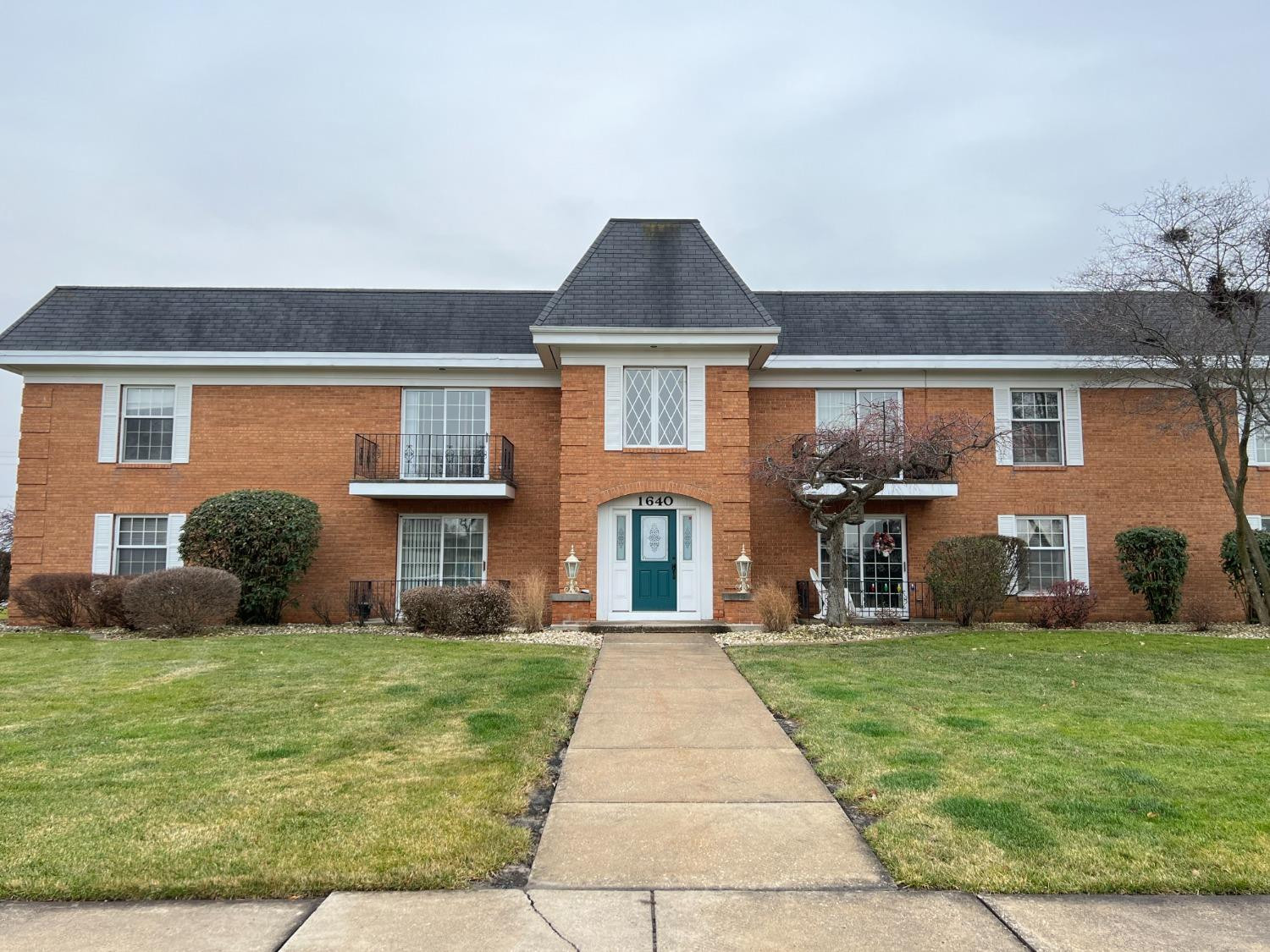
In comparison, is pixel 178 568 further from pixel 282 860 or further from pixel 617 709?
pixel 282 860

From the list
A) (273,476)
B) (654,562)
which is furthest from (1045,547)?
(273,476)

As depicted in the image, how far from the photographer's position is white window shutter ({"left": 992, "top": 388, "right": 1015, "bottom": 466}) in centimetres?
1767

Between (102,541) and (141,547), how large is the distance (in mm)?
722

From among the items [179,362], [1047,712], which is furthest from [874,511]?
[179,362]

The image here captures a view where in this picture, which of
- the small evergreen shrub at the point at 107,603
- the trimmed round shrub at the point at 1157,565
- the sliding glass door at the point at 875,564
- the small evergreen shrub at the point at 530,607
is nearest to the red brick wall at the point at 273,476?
the small evergreen shrub at the point at 107,603

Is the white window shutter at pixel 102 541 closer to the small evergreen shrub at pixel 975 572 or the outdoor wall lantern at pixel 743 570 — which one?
the outdoor wall lantern at pixel 743 570

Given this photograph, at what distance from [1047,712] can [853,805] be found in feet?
11.7

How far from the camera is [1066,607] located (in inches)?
620

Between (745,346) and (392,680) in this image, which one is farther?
(745,346)

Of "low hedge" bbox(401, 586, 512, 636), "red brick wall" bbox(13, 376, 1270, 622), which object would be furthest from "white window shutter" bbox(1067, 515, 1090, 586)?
"low hedge" bbox(401, 586, 512, 636)

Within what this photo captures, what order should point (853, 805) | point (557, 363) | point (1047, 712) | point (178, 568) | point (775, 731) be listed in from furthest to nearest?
point (557, 363) < point (178, 568) < point (1047, 712) < point (775, 731) < point (853, 805)

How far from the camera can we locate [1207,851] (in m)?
4.33

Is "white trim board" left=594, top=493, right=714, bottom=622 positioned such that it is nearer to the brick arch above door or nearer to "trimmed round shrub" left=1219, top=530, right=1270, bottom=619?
the brick arch above door

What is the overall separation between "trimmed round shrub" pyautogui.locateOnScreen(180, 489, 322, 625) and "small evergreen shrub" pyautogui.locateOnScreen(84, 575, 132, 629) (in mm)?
1192
